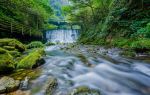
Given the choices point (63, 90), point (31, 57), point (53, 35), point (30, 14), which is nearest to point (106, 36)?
point (31, 57)

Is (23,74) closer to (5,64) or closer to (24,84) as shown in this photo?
(5,64)

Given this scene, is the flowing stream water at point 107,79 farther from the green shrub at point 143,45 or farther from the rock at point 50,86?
the green shrub at point 143,45

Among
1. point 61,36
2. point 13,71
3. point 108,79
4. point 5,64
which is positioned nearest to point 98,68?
point 108,79

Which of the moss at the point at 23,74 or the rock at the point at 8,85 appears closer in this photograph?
the rock at the point at 8,85

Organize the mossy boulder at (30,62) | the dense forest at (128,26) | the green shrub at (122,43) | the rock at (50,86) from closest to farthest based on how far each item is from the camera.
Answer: the rock at (50,86) → the mossy boulder at (30,62) → the dense forest at (128,26) → the green shrub at (122,43)

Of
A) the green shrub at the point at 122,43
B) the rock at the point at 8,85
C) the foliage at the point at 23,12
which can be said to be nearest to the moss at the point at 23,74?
the rock at the point at 8,85

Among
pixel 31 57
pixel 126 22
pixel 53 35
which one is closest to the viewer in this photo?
pixel 31 57

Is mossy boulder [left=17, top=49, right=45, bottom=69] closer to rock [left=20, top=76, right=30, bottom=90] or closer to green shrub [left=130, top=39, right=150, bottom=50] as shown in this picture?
rock [left=20, top=76, right=30, bottom=90]

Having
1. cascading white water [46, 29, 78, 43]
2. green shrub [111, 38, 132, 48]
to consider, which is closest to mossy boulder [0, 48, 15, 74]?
green shrub [111, 38, 132, 48]

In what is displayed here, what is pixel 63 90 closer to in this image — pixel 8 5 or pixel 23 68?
pixel 23 68

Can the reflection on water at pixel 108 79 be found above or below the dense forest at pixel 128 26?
below

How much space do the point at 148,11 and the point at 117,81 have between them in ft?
27.9

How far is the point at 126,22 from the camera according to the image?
13.6 metres

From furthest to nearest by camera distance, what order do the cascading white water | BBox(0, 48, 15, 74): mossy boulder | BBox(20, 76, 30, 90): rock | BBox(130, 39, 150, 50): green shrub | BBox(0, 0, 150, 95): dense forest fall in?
the cascading white water < BBox(130, 39, 150, 50): green shrub < BBox(0, 48, 15, 74): mossy boulder < BBox(20, 76, 30, 90): rock < BBox(0, 0, 150, 95): dense forest
